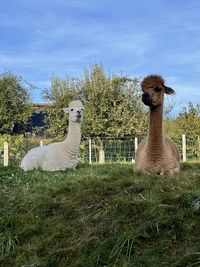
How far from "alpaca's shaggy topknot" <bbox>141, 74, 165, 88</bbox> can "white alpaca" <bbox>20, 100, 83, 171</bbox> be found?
3.63m

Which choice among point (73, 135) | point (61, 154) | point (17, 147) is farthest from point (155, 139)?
point (17, 147)

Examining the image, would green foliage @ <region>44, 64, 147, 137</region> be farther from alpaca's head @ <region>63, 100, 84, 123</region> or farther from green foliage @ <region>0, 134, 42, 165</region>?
alpaca's head @ <region>63, 100, 84, 123</region>

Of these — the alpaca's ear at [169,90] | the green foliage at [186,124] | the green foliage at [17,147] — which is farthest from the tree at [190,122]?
the alpaca's ear at [169,90]

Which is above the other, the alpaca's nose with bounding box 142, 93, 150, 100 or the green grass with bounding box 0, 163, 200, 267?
the alpaca's nose with bounding box 142, 93, 150, 100

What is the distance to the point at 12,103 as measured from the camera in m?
24.0

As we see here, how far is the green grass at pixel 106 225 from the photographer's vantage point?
3404 mm

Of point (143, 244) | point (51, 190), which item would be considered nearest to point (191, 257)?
point (143, 244)

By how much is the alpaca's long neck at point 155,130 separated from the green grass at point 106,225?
42.5 inches

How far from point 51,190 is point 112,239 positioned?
1.70m

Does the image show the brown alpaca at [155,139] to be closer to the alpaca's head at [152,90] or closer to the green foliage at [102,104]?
the alpaca's head at [152,90]

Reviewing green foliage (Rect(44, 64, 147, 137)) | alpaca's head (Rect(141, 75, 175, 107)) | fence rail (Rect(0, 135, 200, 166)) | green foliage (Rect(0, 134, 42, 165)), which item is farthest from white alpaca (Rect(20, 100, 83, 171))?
green foliage (Rect(44, 64, 147, 137))

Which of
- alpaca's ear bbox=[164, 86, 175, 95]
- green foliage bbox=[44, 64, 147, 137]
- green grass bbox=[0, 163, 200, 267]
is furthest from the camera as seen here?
green foliage bbox=[44, 64, 147, 137]

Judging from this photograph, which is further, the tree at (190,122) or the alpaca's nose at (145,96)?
the tree at (190,122)

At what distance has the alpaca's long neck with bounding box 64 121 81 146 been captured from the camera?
31.9 ft
